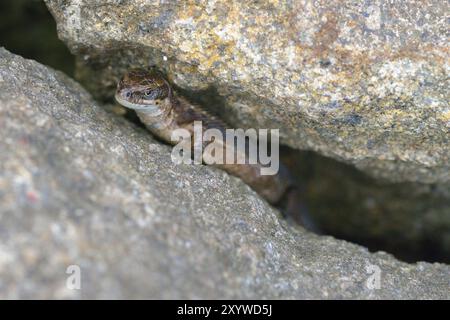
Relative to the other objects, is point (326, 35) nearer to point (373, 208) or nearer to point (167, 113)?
point (167, 113)

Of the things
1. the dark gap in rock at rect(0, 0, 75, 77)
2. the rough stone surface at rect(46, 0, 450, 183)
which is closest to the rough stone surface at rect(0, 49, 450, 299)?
the rough stone surface at rect(46, 0, 450, 183)

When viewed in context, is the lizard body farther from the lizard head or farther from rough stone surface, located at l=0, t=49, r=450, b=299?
rough stone surface, located at l=0, t=49, r=450, b=299

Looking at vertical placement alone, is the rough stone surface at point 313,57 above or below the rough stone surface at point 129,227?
above

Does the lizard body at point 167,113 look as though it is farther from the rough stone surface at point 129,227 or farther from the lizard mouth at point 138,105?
the rough stone surface at point 129,227

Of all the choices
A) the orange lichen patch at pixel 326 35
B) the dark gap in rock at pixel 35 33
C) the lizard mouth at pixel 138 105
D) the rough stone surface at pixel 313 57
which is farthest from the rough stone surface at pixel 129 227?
the dark gap in rock at pixel 35 33

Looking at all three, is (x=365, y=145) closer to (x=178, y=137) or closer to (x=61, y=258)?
(x=178, y=137)

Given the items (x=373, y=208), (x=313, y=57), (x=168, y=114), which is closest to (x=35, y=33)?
(x=168, y=114)
